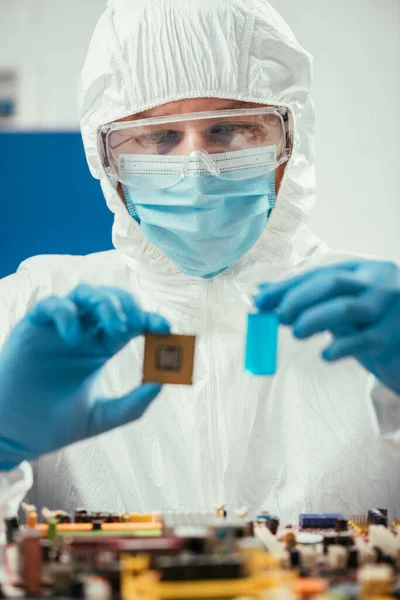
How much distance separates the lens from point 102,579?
0.92m

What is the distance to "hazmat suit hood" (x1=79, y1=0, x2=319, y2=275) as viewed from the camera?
1.72 metres

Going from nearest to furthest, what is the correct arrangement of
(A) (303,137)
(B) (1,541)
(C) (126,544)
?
(C) (126,544) < (B) (1,541) < (A) (303,137)

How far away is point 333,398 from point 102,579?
3.23 feet

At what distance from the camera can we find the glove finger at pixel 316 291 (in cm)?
119

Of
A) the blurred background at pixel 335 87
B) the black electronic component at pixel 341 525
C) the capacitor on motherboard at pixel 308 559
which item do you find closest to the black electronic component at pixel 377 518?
the black electronic component at pixel 341 525

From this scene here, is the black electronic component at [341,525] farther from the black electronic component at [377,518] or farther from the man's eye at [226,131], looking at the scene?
the man's eye at [226,131]

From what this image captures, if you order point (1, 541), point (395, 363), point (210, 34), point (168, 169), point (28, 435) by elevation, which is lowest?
point (1, 541)

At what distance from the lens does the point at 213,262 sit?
1.79 m

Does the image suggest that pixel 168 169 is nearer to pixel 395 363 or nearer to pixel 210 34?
pixel 210 34

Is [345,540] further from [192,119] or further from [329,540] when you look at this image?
[192,119]

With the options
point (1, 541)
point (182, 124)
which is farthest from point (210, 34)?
point (1, 541)

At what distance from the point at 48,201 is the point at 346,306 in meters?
1.74

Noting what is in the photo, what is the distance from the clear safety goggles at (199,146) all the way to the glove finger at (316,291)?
0.56m

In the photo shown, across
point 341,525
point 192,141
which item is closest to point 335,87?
point 192,141
